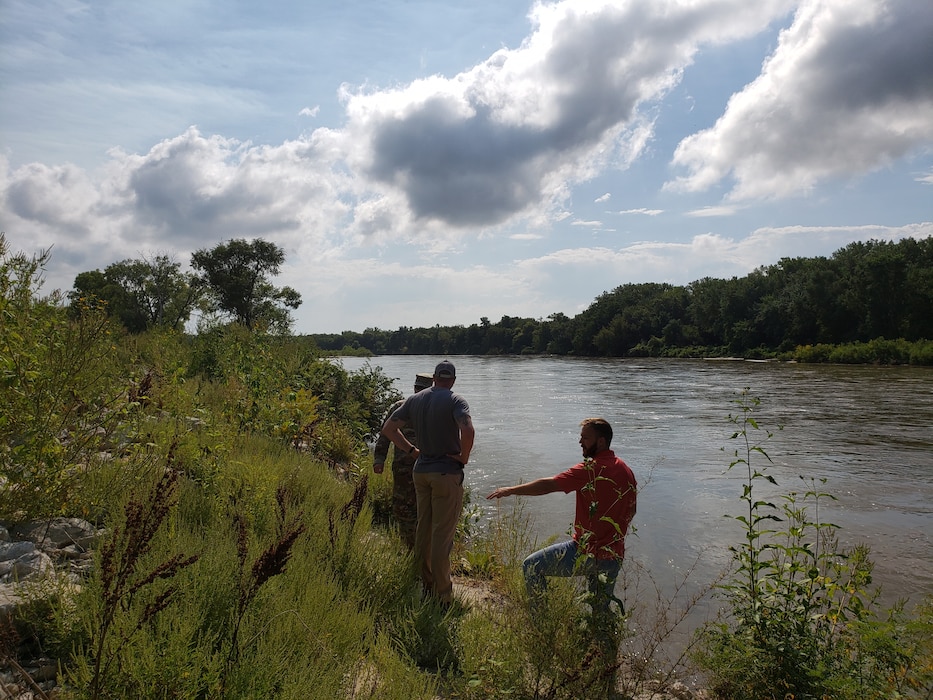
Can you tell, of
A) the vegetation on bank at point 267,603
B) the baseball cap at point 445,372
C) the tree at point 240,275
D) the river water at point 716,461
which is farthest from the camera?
the tree at point 240,275

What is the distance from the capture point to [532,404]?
27.5 metres

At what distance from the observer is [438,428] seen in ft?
17.5

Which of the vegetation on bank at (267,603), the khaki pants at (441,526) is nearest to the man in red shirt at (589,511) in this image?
the vegetation on bank at (267,603)

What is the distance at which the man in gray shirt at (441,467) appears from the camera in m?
5.29

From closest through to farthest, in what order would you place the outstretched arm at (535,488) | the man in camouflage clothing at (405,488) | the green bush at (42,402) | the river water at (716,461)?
1. the green bush at (42,402)
2. the outstretched arm at (535,488)
3. the man in camouflage clothing at (405,488)
4. the river water at (716,461)

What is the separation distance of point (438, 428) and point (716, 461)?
36.5ft

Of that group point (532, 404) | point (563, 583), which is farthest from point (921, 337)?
point (563, 583)

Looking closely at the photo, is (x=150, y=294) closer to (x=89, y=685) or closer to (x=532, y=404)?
(x=532, y=404)

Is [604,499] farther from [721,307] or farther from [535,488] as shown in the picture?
[721,307]

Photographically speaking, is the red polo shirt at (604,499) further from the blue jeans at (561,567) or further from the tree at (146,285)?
the tree at (146,285)

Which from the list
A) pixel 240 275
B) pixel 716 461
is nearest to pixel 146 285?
pixel 240 275

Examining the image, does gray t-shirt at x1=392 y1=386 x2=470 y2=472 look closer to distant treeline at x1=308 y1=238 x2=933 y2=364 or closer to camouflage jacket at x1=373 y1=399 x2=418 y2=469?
camouflage jacket at x1=373 y1=399 x2=418 y2=469

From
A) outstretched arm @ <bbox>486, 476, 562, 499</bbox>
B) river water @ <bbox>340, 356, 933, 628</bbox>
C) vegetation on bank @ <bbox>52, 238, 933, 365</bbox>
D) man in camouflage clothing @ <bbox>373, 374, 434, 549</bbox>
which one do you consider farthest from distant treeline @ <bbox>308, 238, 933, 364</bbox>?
outstretched arm @ <bbox>486, 476, 562, 499</bbox>

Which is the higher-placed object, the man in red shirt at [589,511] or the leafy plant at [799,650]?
the man in red shirt at [589,511]
